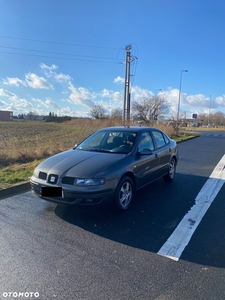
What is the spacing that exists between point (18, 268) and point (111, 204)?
5.64ft

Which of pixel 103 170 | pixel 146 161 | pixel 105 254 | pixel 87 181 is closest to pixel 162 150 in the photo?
pixel 146 161

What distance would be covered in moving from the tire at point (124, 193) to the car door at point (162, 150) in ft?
4.64

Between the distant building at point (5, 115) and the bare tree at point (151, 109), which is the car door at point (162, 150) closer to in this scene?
the bare tree at point (151, 109)

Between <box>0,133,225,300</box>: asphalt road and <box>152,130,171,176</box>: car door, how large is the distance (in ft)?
3.79

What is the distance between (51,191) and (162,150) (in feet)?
9.79

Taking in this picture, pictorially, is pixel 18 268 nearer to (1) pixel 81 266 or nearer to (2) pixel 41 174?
(1) pixel 81 266

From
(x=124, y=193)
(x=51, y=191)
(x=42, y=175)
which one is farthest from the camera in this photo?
(x=124, y=193)

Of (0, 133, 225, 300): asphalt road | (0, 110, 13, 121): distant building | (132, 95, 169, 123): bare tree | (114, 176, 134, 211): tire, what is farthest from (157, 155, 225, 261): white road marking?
(0, 110, 13, 121): distant building

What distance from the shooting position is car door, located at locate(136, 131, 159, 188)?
4.46 m

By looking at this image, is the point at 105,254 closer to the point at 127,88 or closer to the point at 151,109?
the point at 127,88

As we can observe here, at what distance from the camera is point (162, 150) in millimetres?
5512

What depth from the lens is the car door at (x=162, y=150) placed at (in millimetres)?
5383

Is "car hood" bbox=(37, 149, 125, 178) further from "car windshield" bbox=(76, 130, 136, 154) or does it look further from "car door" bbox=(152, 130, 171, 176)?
"car door" bbox=(152, 130, 171, 176)

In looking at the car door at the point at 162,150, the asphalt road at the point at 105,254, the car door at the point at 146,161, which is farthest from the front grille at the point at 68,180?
the car door at the point at 162,150
